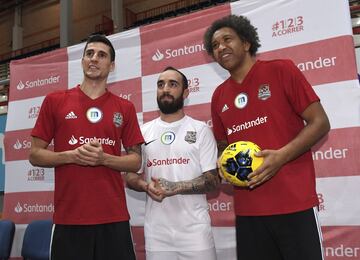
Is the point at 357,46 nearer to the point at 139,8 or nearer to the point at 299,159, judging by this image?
the point at 299,159

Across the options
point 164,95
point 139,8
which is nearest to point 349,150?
point 164,95

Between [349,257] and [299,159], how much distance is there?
132 centimetres

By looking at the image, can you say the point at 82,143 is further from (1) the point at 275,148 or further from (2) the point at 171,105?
(1) the point at 275,148

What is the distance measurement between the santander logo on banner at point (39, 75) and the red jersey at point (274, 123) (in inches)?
111

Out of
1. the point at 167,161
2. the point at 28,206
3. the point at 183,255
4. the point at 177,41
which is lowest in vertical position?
the point at 183,255

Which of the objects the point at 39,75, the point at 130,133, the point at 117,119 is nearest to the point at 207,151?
the point at 130,133

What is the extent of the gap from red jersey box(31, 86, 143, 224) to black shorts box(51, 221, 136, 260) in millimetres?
48

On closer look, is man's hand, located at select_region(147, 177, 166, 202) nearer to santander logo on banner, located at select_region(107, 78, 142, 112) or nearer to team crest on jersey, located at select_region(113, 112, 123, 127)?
team crest on jersey, located at select_region(113, 112, 123, 127)

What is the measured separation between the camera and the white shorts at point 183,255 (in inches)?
93.4

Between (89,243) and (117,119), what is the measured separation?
804 mm

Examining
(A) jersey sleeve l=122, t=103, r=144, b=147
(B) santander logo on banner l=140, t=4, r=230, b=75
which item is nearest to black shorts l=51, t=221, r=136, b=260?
(A) jersey sleeve l=122, t=103, r=144, b=147

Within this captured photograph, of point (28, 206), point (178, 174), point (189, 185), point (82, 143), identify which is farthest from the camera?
point (28, 206)

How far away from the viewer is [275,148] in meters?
1.89

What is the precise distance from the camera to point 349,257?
2668 millimetres
